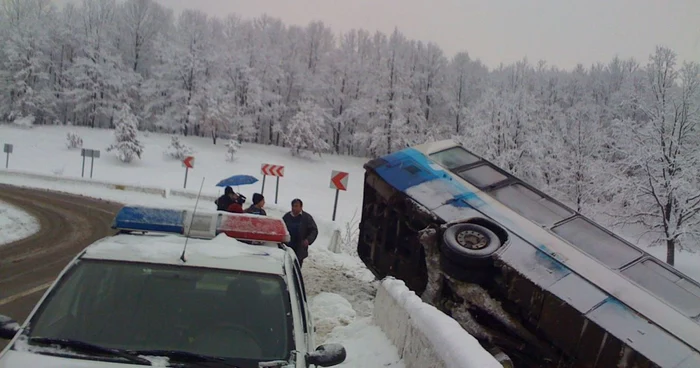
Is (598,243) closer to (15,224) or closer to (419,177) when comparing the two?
(419,177)

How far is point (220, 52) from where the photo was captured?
57.4 metres

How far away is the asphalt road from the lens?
8.09 m

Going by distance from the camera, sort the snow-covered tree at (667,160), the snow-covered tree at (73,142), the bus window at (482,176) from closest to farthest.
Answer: the bus window at (482,176) → the snow-covered tree at (667,160) → the snow-covered tree at (73,142)

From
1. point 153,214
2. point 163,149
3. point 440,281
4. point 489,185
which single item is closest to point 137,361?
point 153,214

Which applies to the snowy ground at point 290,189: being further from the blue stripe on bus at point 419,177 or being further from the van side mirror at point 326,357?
the blue stripe on bus at point 419,177

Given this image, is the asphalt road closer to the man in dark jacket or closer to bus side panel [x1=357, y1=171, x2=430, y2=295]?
the man in dark jacket

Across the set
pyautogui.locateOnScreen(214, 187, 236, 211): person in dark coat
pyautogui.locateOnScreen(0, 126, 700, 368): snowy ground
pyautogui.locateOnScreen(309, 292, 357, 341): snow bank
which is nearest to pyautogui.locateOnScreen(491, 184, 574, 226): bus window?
pyautogui.locateOnScreen(0, 126, 700, 368): snowy ground

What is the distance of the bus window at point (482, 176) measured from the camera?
29.2 feet

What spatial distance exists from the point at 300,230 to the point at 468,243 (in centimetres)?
287

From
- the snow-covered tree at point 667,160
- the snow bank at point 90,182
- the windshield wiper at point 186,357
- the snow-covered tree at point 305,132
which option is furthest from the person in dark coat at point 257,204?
the snow-covered tree at point 305,132

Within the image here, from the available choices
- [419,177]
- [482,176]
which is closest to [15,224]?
[419,177]

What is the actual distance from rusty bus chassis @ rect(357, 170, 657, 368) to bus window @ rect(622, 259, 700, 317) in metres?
1.29

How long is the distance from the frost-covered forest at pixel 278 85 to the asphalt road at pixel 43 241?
66.7 feet

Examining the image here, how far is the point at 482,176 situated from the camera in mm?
9125
